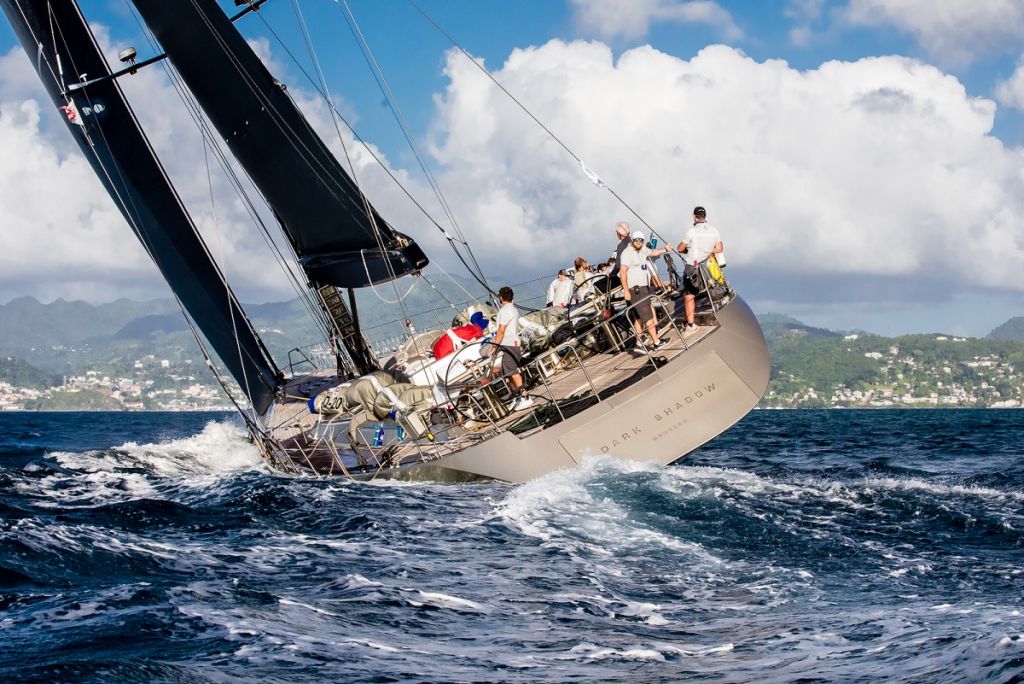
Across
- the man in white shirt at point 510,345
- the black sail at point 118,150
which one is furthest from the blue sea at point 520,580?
the black sail at point 118,150

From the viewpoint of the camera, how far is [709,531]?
1086 centimetres

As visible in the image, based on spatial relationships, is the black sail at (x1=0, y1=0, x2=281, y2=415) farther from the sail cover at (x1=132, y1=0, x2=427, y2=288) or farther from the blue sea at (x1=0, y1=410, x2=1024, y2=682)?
the blue sea at (x1=0, y1=410, x2=1024, y2=682)

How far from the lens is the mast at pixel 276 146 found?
1767 centimetres

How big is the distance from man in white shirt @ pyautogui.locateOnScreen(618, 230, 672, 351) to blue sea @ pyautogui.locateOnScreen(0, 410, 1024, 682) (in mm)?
2385

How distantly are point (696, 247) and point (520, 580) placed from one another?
811 cm

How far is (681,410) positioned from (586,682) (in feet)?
26.5

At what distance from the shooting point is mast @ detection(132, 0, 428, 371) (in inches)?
696

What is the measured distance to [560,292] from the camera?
58.6 feet

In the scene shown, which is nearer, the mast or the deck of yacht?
the deck of yacht

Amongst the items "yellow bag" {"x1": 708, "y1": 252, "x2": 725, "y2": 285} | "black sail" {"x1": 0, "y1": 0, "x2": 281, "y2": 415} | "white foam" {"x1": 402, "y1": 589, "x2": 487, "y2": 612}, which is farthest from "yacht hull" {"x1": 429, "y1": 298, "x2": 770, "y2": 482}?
"black sail" {"x1": 0, "y1": 0, "x2": 281, "y2": 415}

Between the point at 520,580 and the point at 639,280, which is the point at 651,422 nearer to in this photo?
the point at 639,280

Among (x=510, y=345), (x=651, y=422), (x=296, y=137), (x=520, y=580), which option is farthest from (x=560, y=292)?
(x=520, y=580)

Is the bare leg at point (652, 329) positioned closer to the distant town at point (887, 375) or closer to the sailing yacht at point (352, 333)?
the sailing yacht at point (352, 333)

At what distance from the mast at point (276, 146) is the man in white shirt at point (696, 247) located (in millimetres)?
5044
